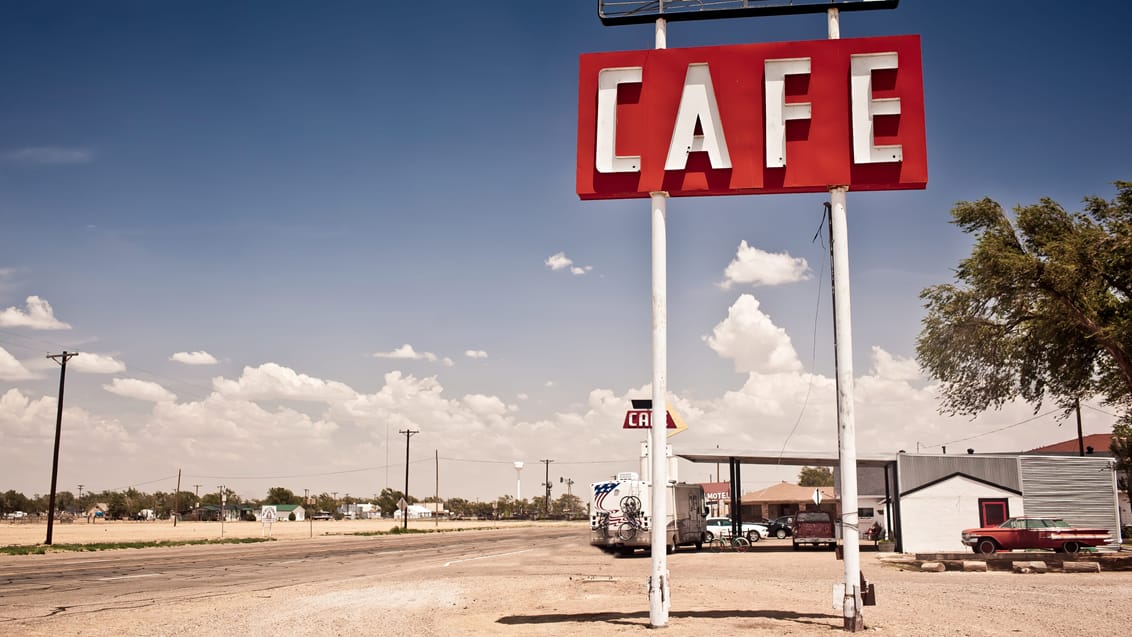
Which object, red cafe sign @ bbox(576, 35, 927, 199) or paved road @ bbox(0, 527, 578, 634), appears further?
paved road @ bbox(0, 527, 578, 634)

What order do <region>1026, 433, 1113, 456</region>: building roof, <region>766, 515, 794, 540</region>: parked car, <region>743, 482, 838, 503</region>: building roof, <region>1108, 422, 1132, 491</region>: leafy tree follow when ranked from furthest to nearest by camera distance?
<region>743, 482, 838, 503</region>: building roof, <region>1026, 433, 1113, 456</region>: building roof, <region>766, 515, 794, 540</region>: parked car, <region>1108, 422, 1132, 491</region>: leafy tree

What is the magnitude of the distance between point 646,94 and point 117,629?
12.0 metres

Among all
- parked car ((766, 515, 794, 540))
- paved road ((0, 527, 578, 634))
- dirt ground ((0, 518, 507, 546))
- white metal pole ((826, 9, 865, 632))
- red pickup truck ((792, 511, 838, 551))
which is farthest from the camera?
dirt ground ((0, 518, 507, 546))

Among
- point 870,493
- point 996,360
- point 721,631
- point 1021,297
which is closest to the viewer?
point 721,631

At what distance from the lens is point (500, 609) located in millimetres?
15914

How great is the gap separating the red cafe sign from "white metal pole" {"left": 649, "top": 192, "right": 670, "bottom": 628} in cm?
137

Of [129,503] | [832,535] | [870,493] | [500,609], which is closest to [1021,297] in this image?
[832,535]

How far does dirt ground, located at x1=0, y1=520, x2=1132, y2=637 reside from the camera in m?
13.1

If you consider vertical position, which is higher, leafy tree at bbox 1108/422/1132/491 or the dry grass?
leafy tree at bbox 1108/422/1132/491

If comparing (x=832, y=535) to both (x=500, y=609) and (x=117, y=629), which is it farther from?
(x=117, y=629)

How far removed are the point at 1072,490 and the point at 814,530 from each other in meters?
10.8

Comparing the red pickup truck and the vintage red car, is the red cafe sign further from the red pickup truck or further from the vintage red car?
the red pickup truck

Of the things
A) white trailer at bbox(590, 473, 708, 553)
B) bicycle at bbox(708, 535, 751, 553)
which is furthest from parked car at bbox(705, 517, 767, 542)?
white trailer at bbox(590, 473, 708, 553)

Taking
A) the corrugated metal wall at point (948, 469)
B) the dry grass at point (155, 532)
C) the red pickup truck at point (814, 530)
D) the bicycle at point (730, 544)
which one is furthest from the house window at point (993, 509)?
the dry grass at point (155, 532)
